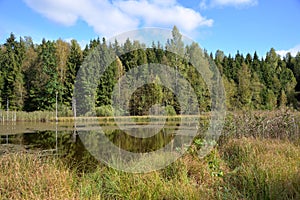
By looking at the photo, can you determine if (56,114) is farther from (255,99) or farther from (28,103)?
(255,99)

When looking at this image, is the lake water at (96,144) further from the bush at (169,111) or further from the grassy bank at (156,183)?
the bush at (169,111)

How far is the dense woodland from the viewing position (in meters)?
18.6

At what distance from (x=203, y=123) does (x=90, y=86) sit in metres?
14.4

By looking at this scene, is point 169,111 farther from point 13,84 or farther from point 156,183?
point 13,84

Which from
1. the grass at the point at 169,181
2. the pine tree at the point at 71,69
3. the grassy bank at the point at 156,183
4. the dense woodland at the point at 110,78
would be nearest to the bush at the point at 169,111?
the dense woodland at the point at 110,78

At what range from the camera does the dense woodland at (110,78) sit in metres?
18.6

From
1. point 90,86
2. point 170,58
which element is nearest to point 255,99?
point 170,58

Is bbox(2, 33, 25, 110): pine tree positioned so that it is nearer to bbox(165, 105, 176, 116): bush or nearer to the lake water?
the lake water

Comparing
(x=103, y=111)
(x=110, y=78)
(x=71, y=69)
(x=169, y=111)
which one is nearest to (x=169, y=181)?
→ (x=169, y=111)

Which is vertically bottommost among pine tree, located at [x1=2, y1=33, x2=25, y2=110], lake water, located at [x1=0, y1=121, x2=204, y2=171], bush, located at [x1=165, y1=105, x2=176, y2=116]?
lake water, located at [x1=0, y1=121, x2=204, y2=171]

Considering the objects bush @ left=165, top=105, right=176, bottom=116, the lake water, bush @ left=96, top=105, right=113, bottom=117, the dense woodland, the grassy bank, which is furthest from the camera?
bush @ left=96, top=105, right=113, bottom=117

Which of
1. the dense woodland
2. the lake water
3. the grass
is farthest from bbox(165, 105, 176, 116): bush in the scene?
the grass

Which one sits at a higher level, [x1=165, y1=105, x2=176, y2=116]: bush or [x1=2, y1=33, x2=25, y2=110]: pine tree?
[x1=2, y1=33, x2=25, y2=110]: pine tree

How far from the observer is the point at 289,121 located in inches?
312
